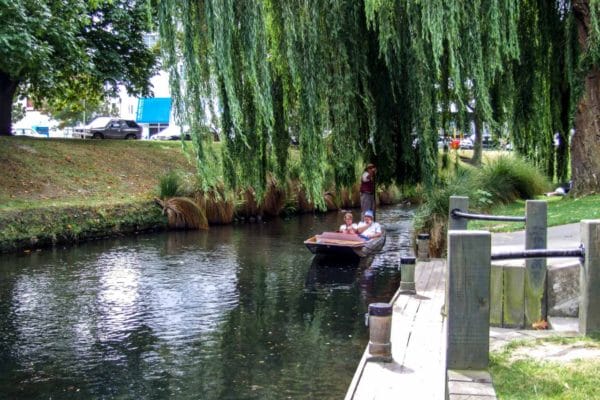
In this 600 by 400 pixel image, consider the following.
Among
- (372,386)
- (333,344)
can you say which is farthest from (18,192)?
(372,386)

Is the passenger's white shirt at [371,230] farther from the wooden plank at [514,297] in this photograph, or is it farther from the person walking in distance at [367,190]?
the wooden plank at [514,297]

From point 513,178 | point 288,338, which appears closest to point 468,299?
point 288,338

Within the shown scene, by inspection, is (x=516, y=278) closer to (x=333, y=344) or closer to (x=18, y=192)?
(x=333, y=344)

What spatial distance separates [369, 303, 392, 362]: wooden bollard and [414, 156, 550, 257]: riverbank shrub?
401cm

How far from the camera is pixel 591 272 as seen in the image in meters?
4.24

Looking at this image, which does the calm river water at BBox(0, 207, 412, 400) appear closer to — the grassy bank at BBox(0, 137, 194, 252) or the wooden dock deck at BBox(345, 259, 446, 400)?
the wooden dock deck at BBox(345, 259, 446, 400)

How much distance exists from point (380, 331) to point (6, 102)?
23392mm

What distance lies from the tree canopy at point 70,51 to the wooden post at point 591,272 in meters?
15.9

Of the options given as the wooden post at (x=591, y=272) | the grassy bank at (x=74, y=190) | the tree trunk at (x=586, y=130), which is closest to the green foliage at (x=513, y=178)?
the tree trunk at (x=586, y=130)

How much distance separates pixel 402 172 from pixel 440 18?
307 cm

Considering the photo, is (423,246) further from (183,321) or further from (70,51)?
(70,51)

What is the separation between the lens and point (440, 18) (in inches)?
347

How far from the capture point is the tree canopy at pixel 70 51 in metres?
18.0

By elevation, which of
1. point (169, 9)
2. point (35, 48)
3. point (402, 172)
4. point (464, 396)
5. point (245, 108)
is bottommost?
point (464, 396)
